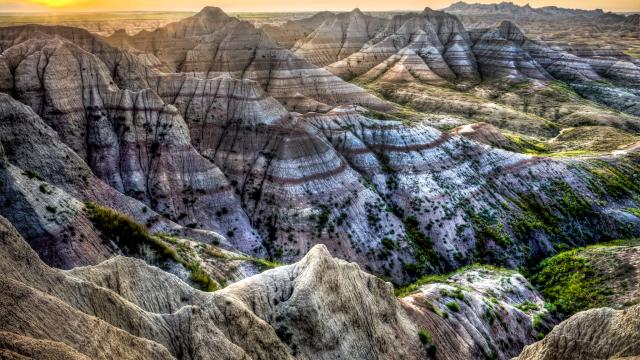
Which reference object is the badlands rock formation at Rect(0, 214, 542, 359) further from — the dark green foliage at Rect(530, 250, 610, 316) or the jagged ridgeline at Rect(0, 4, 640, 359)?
the dark green foliage at Rect(530, 250, 610, 316)

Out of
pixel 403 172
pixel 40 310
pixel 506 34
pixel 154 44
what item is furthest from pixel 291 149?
pixel 506 34

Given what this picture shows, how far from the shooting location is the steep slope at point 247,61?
102m

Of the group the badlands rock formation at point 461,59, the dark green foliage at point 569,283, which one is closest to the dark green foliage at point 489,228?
the dark green foliage at point 569,283

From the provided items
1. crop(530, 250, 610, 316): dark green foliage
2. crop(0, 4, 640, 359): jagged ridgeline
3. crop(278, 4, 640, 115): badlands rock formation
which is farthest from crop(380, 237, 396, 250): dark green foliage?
crop(278, 4, 640, 115): badlands rock formation

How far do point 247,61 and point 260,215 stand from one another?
60580 mm

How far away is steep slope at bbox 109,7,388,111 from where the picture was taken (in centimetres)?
10231

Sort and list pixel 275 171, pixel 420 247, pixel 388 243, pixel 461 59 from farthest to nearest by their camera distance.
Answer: pixel 461 59 < pixel 275 171 < pixel 420 247 < pixel 388 243

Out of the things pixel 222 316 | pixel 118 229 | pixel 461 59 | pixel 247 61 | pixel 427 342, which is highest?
pixel 461 59

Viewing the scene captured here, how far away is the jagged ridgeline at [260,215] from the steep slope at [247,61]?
0.56 metres

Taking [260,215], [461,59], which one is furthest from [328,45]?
[260,215]

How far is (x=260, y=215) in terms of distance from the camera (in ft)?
184

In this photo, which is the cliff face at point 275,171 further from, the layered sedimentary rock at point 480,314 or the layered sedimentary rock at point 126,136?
the layered sedimentary rock at point 480,314

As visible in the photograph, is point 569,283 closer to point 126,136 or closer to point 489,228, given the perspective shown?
point 489,228

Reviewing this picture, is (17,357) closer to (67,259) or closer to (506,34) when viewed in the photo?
(67,259)
